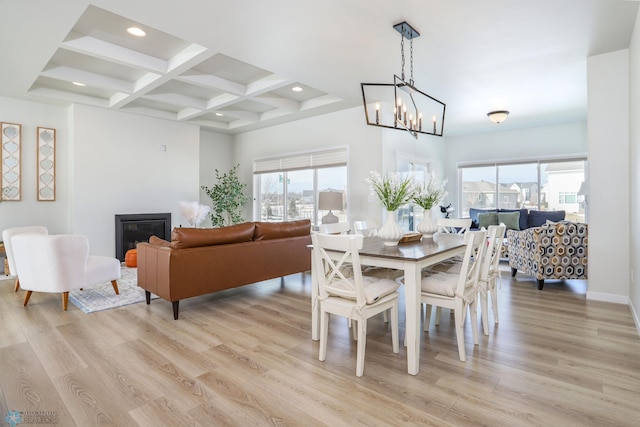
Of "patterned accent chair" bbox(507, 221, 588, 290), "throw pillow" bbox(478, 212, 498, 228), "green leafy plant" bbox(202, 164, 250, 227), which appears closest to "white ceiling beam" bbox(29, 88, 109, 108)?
"green leafy plant" bbox(202, 164, 250, 227)

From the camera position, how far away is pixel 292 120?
266 inches

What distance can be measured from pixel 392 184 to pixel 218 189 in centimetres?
523

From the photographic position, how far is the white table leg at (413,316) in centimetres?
215

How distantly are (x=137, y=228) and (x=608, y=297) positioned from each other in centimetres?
698

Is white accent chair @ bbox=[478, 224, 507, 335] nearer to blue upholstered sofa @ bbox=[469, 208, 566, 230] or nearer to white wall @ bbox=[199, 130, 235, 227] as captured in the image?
blue upholstered sofa @ bbox=[469, 208, 566, 230]

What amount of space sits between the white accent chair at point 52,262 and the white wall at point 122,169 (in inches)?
87.6

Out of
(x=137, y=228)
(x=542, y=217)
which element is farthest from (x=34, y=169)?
(x=542, y=217)

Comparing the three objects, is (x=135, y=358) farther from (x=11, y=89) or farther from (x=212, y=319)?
(x=11, y=89)

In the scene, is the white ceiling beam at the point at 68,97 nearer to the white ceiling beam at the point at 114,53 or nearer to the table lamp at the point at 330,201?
the white ceiling beam at the point at 114,53

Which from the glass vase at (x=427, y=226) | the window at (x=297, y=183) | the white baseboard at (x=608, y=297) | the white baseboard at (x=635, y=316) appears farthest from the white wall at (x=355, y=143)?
the white baseboard at (x=635, y=316)

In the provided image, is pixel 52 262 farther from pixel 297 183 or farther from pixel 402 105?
pixel 297 183

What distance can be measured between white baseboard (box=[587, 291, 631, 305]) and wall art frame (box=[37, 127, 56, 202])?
7850 millimetres

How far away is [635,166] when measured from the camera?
3.09m

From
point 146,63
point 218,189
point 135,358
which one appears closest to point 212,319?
point 135,358
